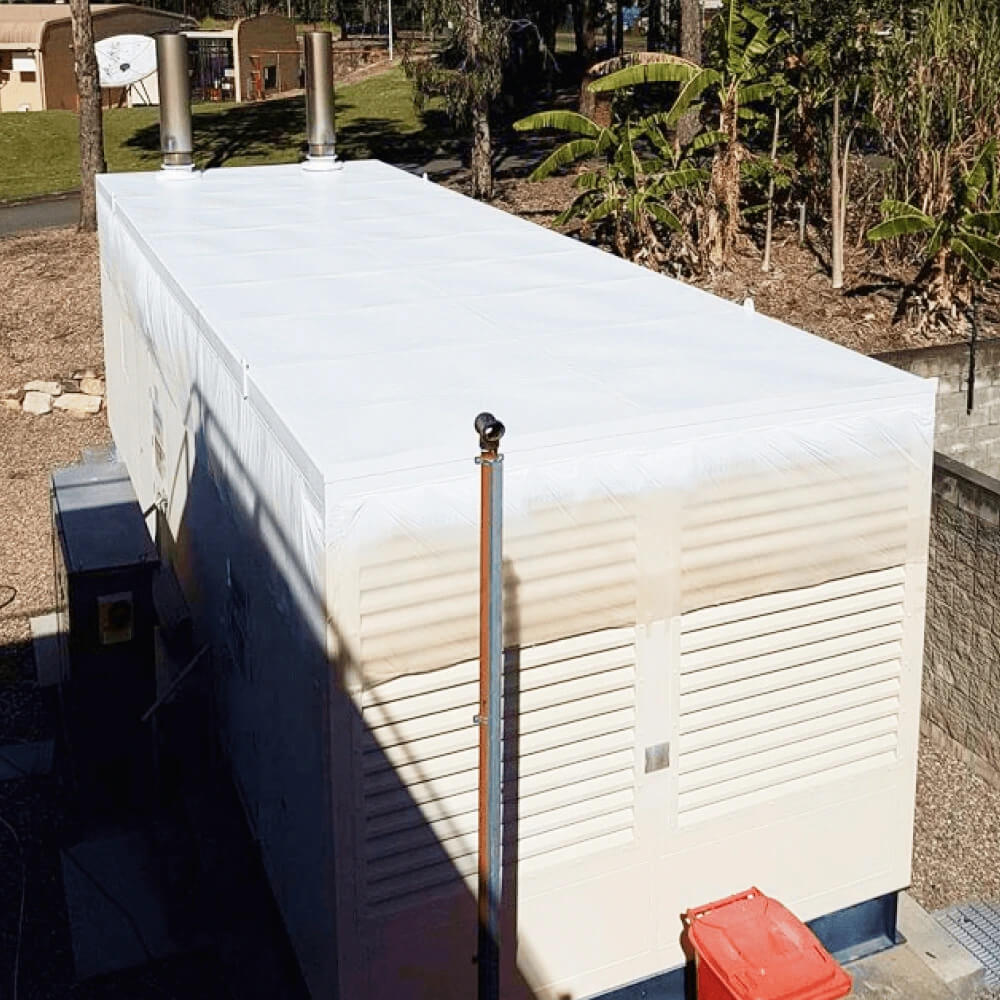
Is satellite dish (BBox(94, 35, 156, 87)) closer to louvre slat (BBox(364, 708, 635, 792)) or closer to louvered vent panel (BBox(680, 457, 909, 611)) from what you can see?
louvered vent panel (BBox(680, 457, 909, 611))

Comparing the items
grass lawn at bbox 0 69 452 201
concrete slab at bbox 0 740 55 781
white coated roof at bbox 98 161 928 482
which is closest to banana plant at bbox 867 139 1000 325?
white coated roof at bbox 98 161 928 482

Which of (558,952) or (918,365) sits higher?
(918,365)

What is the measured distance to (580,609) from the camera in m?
6.17

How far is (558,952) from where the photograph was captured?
658cm

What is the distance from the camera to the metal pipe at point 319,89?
566 inches

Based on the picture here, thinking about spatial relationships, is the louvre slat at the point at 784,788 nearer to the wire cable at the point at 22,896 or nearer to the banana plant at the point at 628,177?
the wire cable at the point at 22,896

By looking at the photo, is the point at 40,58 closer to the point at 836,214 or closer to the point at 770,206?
the point at 770,206

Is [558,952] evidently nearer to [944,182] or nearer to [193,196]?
[193,196]

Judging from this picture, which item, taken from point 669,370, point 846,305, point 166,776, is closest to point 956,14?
point 846,305

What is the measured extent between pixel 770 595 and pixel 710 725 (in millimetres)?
649

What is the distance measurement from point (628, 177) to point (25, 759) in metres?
10.9

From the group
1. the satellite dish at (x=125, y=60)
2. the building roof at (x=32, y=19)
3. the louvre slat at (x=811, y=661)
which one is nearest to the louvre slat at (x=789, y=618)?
the louvre slat at (x=811, y=661)

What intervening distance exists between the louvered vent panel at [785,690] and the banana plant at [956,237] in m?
9.00

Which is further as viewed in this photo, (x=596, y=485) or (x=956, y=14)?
(x=956, y=14)
